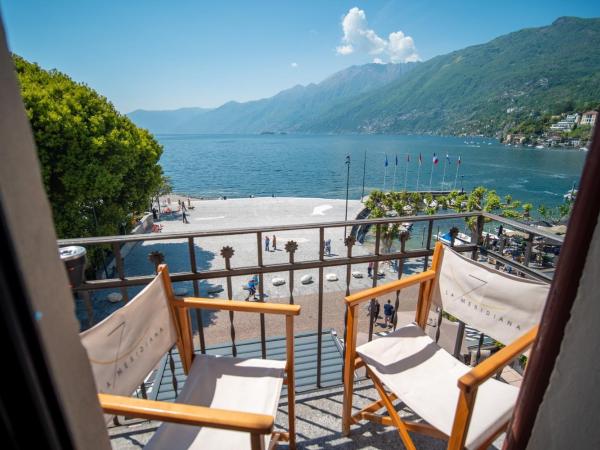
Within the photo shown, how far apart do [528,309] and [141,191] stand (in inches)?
697

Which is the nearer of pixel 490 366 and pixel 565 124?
pixel 490 366

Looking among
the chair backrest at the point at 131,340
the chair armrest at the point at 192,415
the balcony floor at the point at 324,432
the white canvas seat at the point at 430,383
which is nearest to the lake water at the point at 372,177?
the balcony floor at the point at 324,432

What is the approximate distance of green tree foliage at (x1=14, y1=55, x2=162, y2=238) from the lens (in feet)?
36.9

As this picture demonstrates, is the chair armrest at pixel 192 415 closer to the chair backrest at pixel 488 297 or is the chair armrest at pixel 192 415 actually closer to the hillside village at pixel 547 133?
the chair backrest at pixel 488 297

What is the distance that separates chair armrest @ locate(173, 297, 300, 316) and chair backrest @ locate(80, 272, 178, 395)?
0.15m

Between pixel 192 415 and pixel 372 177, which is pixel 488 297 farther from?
pixel 372 177

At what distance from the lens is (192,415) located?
1.32 meters

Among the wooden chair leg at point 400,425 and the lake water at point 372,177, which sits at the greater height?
the wooden chair leg at point 400,425

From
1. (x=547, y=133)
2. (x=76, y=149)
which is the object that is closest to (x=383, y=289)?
(x=76, y=149)

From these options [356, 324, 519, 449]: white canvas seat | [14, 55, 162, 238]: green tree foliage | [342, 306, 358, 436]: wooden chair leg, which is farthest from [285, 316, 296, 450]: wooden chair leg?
[14, 55, 162, 238]: green tree foliage

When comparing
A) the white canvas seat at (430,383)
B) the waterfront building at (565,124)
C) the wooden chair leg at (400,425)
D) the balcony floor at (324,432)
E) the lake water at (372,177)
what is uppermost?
the waterfront building at (565,124)

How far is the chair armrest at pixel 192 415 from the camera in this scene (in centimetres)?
129

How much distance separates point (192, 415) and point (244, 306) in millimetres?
782

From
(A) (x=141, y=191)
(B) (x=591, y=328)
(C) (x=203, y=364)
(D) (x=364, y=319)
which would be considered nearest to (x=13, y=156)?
(B) (x=591, y=328)
